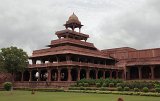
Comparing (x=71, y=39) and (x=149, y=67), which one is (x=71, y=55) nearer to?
(x=71, y=39)

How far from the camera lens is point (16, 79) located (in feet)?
201

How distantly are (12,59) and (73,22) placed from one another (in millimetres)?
20424

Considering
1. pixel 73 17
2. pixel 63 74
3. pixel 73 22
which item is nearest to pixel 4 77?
pixel 63 74

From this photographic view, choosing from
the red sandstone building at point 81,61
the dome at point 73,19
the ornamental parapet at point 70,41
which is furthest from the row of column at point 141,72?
the dome at point 73,19

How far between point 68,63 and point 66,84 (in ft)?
13.9

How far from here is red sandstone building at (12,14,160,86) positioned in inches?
2142

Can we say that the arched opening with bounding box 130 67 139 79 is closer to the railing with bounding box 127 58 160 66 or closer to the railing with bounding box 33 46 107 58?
the railing with bounding box 127 58 160 66

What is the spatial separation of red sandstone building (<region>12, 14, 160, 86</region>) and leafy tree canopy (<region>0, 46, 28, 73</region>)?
352cm

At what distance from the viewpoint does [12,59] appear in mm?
51062

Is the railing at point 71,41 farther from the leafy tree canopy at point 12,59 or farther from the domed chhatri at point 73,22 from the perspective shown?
the leafy tree canopy at point 12,59

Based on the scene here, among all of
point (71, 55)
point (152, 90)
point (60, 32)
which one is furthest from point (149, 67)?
point (152, 90)

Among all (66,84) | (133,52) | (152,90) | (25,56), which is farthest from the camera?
(133,52)

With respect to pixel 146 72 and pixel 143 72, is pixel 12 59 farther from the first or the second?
pixel 146 72

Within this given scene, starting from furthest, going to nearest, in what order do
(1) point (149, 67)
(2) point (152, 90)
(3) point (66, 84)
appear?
1. (1) point (149, 67)
2. (3) point (66, 84)
3. (2) point (152, 90)
